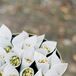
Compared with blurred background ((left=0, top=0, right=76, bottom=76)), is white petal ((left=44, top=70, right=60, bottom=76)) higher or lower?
higher

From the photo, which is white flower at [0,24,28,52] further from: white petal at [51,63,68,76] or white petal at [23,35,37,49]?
white petal at [51,63,68,76]

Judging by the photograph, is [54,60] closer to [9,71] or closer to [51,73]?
[51,73]

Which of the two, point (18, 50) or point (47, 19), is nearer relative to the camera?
point (18, 50)

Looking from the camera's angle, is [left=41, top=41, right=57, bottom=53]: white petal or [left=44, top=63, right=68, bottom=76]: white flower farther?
[left=41, top=41, right=57, bottom=53]: white petal

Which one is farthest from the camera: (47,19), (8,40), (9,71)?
(47,19)

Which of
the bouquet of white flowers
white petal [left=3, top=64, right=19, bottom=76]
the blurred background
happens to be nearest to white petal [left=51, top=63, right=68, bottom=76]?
the bouquet of white flowers

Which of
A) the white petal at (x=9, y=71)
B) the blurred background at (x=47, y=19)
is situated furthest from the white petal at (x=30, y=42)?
the blurred background at (x=47, y=19)

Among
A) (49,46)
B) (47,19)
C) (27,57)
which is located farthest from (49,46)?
(47,19)
